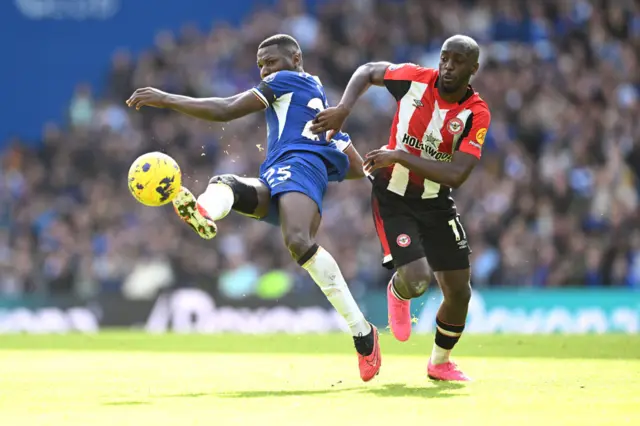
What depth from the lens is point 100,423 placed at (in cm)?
586

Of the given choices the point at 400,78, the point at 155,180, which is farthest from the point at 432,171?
the point at 155,180

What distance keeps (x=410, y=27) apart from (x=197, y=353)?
10.3 m

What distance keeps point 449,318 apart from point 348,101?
1.77 m

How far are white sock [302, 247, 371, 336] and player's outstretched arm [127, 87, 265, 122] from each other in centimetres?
114

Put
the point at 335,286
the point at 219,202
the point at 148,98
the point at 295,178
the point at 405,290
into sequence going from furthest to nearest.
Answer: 1. the point at 405,290
2. the point at 295,178
3. the point at 335,286
4. the point at 219,202
5. the point at 148,98

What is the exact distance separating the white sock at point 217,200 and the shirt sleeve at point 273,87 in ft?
2.37

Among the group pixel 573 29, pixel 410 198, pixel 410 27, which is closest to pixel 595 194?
pixel 573 29

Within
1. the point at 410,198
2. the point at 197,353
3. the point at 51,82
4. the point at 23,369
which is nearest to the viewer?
the point at 410,198

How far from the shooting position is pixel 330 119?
26.5ft

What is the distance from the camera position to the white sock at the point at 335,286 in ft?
26.0

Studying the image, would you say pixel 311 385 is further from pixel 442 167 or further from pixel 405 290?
pixel 442 167

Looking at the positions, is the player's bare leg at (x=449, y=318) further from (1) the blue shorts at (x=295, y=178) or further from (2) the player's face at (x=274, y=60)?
Answer: (2) the player's face at (x=274, y=60)

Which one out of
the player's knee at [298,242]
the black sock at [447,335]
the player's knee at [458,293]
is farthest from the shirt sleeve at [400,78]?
the black sock at [447,335]

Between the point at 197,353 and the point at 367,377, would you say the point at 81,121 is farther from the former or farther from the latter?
the point at 367,377
